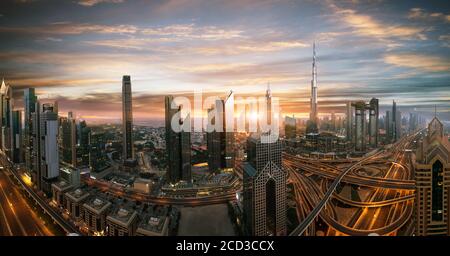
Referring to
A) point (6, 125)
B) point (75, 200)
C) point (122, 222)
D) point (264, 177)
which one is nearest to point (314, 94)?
point (264, 177)

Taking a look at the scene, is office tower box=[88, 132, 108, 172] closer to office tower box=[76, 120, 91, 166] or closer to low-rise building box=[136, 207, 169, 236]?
office tower box=[76, 120, 91, 166]

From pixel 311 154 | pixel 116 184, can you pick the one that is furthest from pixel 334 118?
pixel 116 184

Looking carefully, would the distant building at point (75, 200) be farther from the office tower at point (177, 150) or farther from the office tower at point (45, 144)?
the office tower at point (177, 150)

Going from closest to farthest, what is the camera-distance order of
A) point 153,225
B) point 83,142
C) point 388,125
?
point 153,225, point 83,142, point 388,125

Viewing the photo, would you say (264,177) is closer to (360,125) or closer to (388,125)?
(360,125)

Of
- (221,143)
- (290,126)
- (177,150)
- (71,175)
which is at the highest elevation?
(290,126)

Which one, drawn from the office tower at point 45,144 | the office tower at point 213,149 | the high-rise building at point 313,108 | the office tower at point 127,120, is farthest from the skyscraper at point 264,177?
the office tower at point 45,144

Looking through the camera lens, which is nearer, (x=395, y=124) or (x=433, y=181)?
(x=433, y=181)
